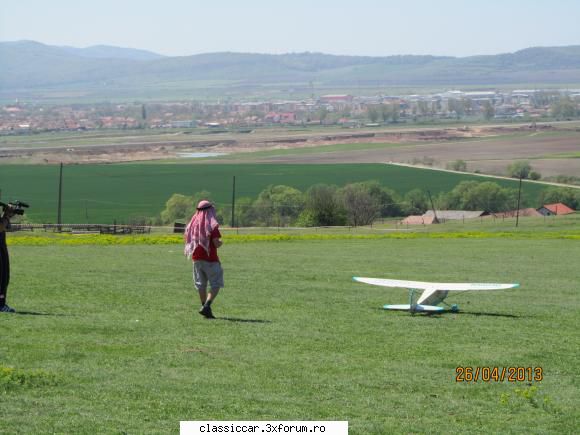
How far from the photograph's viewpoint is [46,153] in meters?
153

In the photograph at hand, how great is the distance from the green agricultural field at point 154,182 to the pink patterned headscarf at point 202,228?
61.5 metres

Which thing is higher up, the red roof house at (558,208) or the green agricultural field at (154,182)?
the red roof house at (558,208)

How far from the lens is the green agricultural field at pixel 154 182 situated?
288ft

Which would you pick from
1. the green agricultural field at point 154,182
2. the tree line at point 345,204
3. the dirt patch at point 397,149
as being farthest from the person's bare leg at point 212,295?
the dirt patch at point 397,149

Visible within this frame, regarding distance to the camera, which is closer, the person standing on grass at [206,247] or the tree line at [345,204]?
the person standing on grass at [206,247]

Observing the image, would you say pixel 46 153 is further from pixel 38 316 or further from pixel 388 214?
pixel 38 316

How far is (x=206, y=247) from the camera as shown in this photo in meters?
15.0

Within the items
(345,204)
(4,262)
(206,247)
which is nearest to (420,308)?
(206,247)

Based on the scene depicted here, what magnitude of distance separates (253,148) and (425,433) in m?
154

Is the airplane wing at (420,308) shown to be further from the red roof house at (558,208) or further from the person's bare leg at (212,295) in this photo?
the red roof house at (558,208)

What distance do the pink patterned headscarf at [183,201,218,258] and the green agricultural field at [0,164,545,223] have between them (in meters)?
61.5

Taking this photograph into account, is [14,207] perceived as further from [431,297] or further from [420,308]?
[431,297]

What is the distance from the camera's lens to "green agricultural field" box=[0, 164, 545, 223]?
87688 millimetres

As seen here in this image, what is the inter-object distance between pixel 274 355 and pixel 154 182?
101m
